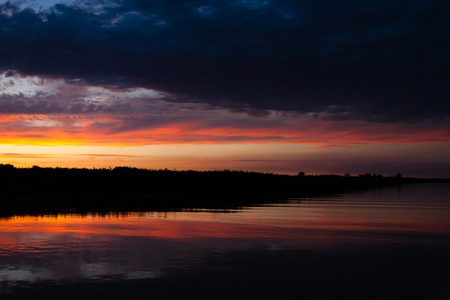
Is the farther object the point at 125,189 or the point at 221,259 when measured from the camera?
the point at 125,189

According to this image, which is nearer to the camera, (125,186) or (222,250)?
(222,250)

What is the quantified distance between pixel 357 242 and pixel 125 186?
41520mm

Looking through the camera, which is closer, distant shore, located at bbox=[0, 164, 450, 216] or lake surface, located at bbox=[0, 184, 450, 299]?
lake surface, located at bbox=[0, 184, 450, 299]

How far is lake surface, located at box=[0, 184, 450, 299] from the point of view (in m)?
10.8

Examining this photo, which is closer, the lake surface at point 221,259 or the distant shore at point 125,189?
the lake surface at point 221,259

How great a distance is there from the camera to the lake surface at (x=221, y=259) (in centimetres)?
1076

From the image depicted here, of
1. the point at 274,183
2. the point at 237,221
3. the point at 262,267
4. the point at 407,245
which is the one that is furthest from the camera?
the point at 274,183

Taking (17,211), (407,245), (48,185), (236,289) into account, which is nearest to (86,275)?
(236,289)

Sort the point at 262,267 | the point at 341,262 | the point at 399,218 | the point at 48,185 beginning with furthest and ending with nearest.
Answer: the point at 48,185 < the point at 399,218 < the point at 341,262 < the point at 262,267

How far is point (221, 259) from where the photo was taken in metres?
14.1

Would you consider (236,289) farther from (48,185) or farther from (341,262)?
(48,185)

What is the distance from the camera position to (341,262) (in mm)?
13922

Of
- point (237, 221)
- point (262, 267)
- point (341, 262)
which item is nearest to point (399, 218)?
point (237, 221)

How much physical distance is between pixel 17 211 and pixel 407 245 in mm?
21883
